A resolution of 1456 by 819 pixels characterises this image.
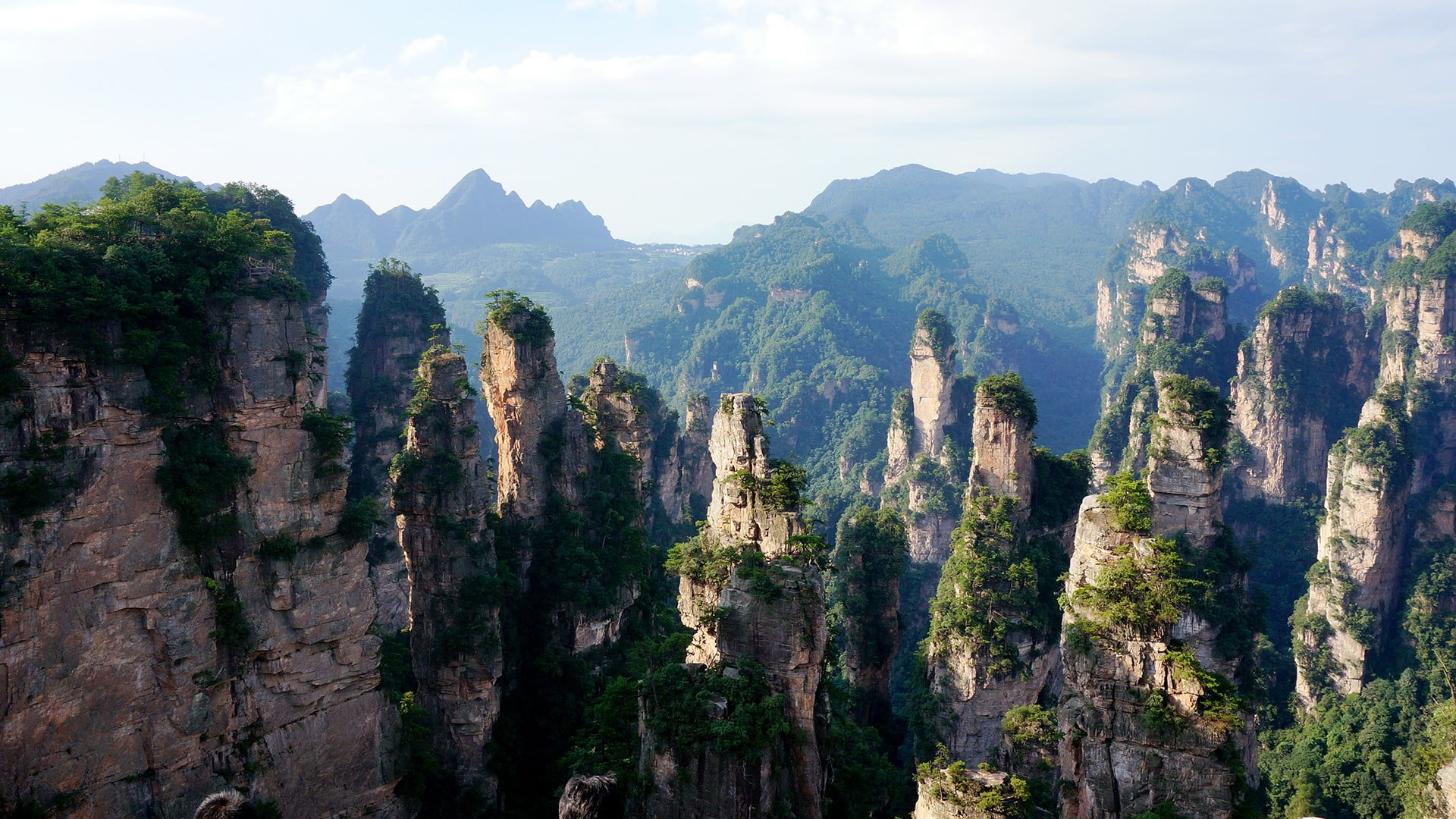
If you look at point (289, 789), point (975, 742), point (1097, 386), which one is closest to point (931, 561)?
point (975, 742)

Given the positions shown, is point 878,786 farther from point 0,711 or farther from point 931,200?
point 931,200

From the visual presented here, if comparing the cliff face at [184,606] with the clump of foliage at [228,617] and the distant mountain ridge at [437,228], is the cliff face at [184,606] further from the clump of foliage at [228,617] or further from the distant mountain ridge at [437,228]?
the distant mountain ridge at [437,228]

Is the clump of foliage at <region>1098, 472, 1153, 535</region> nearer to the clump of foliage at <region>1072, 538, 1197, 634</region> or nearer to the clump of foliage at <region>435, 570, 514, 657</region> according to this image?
the clump of foliage at <region>1072, 538, 1197, 634</region>

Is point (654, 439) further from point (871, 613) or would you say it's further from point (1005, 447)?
point (1005, 447)

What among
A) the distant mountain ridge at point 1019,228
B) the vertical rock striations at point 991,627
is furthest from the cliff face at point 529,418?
the distant mountain ridge at point 1019,228

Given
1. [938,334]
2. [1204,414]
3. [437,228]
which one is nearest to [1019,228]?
[437,228]

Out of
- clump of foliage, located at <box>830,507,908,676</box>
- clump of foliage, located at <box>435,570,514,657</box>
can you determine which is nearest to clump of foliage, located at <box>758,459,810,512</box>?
clump of foliage, located at <box>435,570,514,657</box>
